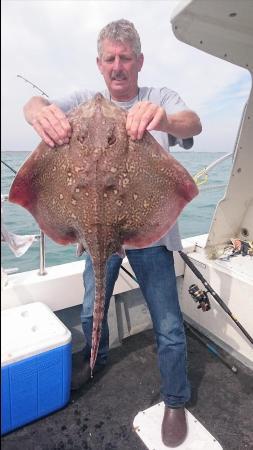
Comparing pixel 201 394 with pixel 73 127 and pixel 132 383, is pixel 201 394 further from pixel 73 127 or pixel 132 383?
pixel 73 127

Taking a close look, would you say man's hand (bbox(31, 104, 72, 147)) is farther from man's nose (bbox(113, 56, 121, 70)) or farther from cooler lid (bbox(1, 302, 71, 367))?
cooler lid (bbox(1, 302, 71, 367))

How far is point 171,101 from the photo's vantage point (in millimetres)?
2371

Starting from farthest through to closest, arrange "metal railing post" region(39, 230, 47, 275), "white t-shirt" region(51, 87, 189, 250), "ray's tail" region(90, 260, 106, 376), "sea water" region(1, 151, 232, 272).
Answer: "sea water" region(1, 151, 232, 272)
"metal railing post" region(39, 230, 47, 275)
"white t-shirt" region(51, 87, 189, 250)
"ray's tail" region(90, 260, 106, 376)

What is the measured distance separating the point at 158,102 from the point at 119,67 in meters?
0.40

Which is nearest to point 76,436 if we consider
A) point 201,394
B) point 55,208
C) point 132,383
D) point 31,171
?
point 132,383

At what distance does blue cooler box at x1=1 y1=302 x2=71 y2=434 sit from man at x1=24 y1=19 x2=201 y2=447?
1.27 ft

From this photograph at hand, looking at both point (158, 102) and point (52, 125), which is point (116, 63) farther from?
point (52, 125)

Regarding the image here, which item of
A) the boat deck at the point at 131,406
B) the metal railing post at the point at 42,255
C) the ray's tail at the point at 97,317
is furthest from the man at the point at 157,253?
the ray's tail at the point at 97,317

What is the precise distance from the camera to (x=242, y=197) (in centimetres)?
404

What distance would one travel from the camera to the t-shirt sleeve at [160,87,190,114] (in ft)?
7.56

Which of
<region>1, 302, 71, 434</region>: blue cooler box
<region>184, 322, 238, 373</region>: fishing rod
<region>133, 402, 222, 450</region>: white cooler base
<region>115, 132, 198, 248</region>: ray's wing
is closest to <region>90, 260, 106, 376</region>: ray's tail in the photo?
<region>115, 132, 198, 248</region>: ray's wing

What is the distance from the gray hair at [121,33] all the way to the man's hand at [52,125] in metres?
0.80

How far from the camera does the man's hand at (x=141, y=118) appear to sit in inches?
64.4

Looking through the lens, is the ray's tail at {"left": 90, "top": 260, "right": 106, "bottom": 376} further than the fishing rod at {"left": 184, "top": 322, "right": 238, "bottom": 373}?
No
